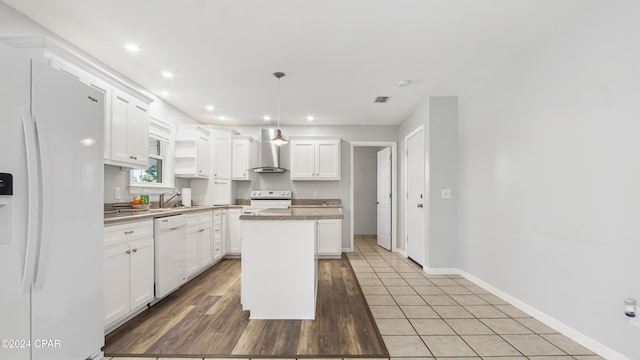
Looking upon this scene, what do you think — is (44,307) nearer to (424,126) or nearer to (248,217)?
(248,217)

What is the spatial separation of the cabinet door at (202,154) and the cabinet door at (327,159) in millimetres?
1965

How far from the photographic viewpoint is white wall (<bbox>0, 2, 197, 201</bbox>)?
2.11 metres

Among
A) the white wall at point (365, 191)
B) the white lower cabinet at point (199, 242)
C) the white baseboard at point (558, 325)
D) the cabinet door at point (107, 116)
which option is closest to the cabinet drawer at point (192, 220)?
the white lower cabinet at point (199, 242)

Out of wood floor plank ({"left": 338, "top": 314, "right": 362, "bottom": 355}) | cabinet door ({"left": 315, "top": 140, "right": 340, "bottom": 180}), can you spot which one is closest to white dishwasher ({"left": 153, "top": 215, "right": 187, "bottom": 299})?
wood floor plank ({"left": 338, "top": 314, "right": 362, "bottom": 355})

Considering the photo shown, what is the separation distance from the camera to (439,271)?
158 inches

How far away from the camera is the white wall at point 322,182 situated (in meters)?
5.68

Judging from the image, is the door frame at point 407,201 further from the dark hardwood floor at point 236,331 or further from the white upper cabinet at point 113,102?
the white upper cabinet at point 113,102

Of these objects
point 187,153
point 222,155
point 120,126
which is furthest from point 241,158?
point 120,126

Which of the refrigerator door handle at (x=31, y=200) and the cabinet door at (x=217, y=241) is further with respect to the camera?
the cabinet door at (x=217, y=241)

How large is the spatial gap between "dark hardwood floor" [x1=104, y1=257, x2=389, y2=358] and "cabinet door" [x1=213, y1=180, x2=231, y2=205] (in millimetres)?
1986

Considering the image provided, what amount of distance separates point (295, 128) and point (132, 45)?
3342mm

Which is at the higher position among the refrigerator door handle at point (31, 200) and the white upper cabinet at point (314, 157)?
the white upper cabinet at point (314, 157)

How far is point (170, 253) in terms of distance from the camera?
10.2 ft

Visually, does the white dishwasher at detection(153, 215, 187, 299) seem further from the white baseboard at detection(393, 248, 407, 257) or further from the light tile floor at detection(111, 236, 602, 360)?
the white baseboard at detection(393, 248, 407, 257)
